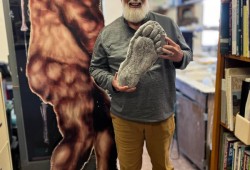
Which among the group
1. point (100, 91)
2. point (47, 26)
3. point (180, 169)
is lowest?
point (180, 169)

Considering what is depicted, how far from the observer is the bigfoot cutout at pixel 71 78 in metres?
1.66

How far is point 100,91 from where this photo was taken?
1.79 m

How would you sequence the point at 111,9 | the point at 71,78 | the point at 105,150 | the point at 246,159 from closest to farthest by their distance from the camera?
the point at 246,159 < the point at 71,78 < the point at 105,150 < the point at 111,9

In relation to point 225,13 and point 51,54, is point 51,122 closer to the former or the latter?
point 51,54

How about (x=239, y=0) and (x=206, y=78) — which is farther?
(x=206, y=78)

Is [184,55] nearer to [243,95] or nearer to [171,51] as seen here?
[171,51]

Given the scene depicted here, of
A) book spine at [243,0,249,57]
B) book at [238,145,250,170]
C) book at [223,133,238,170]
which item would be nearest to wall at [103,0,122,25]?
book spine at [243,0,249,57]

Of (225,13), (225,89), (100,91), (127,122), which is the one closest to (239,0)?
(225,13)

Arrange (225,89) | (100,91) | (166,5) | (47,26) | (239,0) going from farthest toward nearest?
(166,5) < (100,91) < (47,26) < (225,89) < (239,0)

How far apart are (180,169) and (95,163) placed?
82 centimetres

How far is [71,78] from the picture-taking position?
174 centimetres

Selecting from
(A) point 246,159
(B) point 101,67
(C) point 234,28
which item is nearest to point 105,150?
(B) point 101,67

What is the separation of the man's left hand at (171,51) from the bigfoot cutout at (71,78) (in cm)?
59

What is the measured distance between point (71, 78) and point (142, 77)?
0.57 metres
